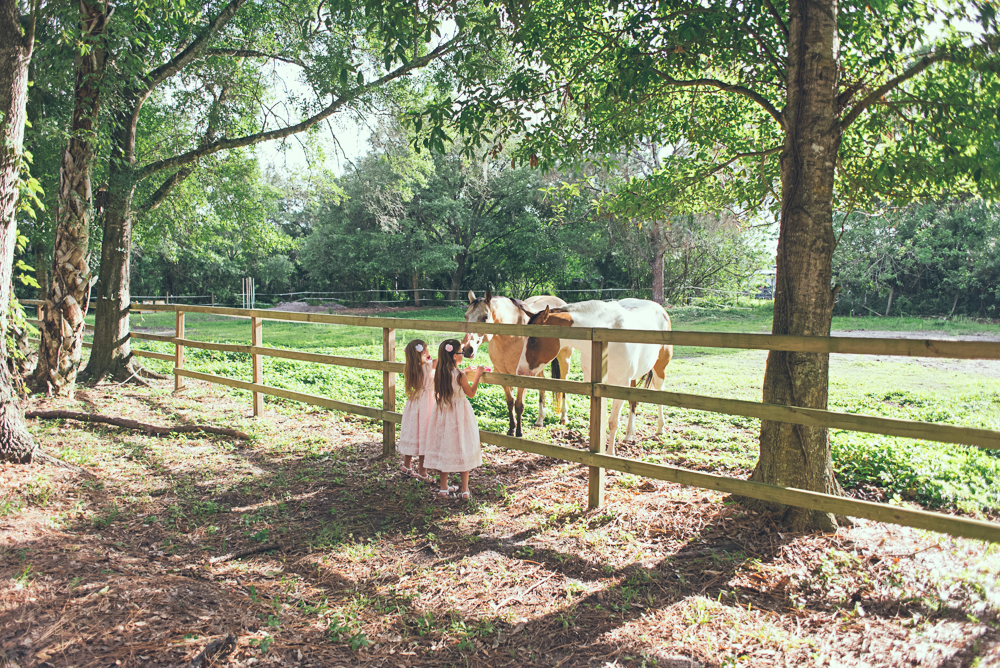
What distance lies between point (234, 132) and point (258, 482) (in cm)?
817

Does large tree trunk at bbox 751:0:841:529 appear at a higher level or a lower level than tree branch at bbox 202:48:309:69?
lower

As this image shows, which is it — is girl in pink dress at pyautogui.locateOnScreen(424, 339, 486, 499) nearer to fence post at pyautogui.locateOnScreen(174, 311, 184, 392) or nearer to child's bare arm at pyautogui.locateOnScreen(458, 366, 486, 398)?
child's bare arm at pyautogui.locateOnScreen(458, 366, 486, 398)

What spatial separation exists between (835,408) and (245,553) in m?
7.18

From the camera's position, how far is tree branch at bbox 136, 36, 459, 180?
9266mm

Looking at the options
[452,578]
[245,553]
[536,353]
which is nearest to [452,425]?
[452,578]

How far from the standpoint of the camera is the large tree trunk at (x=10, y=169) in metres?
4.54

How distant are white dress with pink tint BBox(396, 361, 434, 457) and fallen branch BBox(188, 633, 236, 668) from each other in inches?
83.0

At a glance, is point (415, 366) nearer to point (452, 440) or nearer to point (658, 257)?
point (452, 440)

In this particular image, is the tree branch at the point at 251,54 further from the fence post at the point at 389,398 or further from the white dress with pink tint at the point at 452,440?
the white dress with pink tint at the point at 452,440

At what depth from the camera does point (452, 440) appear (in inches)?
175

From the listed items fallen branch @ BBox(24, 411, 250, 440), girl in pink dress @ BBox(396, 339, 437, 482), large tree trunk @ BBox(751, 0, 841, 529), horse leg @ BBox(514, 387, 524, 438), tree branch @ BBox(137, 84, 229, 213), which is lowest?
fallen branch @ BBox(24, 411, 250, 440)

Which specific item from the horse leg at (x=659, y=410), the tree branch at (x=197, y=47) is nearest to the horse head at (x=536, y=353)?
the horse leg at (x=659, y=410)

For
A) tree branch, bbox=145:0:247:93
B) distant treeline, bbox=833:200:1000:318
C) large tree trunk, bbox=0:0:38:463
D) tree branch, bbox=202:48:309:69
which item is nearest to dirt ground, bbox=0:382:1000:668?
large tree trunk, bbox=0:0:38:463

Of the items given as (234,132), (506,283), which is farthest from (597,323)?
(506,283)
